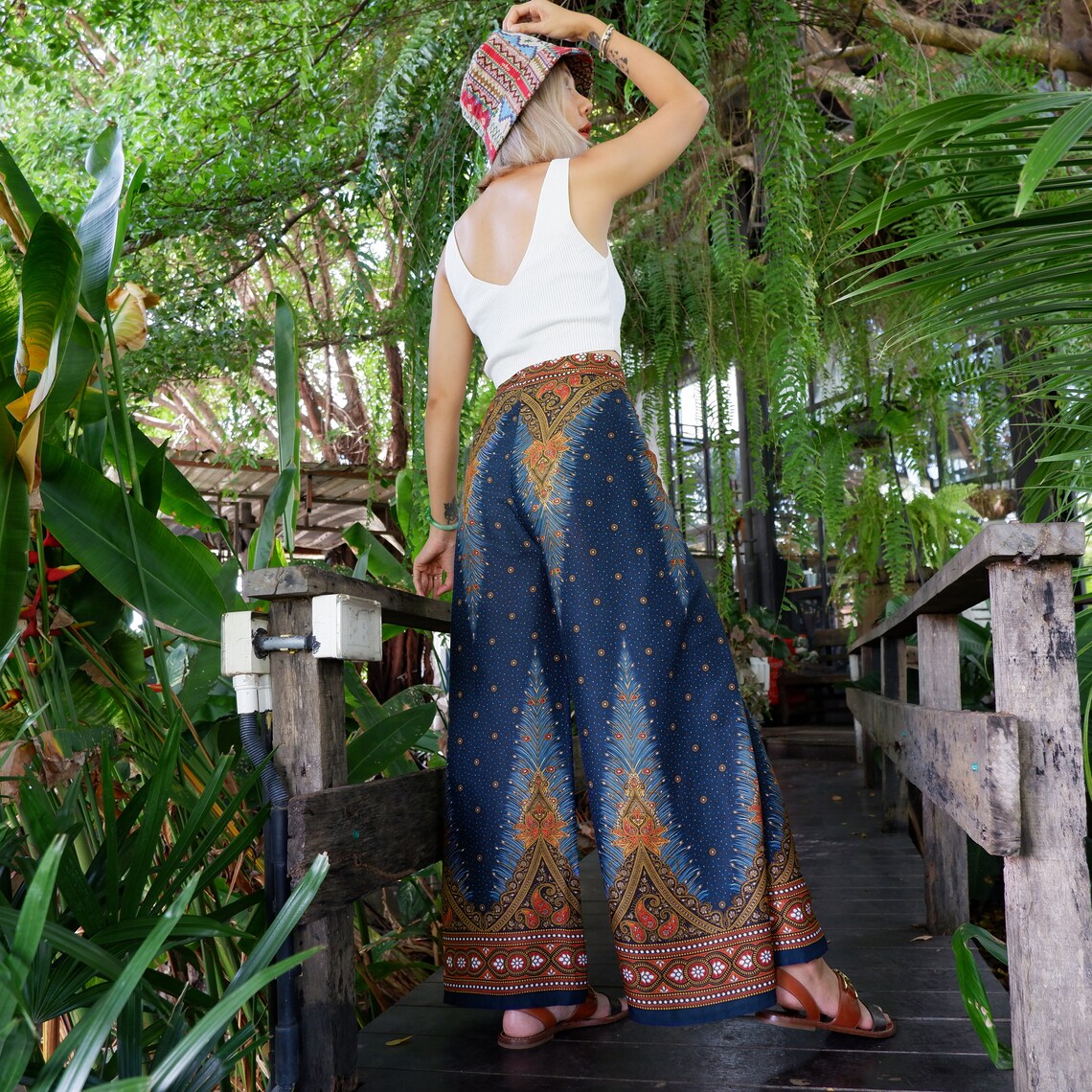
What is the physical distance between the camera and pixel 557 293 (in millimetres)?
1425

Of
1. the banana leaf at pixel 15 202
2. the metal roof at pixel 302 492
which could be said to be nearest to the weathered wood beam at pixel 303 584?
the banana leaf at pixel 15 202

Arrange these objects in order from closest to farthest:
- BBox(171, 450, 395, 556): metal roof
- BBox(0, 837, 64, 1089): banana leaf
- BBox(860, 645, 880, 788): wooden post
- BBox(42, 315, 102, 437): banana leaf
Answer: BBox(0, 837, 64, 1089): banana leaf, BBox(42, 315, 102, 437): banana leaf, BBox(860, 645, 880, 788): wooden post, BBox(171, 450, 395, 556): metal roof

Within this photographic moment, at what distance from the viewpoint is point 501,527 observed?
1.45 meters

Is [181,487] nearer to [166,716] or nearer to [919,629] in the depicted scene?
[166,716]

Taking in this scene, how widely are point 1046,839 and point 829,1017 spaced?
50 centimetres

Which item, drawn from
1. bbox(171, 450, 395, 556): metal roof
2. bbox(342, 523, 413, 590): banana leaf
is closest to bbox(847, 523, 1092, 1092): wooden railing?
bbox(342, 523, 413, 590): banana leaf

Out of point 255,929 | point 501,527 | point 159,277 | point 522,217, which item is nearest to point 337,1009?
point 255,929

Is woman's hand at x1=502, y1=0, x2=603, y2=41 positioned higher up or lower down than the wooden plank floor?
higher up

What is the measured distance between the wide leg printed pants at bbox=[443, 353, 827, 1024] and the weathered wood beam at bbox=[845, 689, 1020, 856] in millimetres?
226

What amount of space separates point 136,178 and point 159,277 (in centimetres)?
165

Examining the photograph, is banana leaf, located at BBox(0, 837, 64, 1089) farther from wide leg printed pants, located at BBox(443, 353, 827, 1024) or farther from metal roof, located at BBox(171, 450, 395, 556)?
metal roof, located at BBox(171, 450, 395, 556)

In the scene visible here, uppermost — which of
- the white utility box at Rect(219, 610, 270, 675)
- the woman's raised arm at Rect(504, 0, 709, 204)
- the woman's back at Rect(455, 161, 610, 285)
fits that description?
the woman's raised arm at Rect(504, 0, 709, 204)

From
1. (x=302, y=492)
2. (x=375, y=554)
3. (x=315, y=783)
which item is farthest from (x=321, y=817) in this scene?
(x=302, y=492)

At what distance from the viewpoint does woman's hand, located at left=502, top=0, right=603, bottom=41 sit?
1.45m
